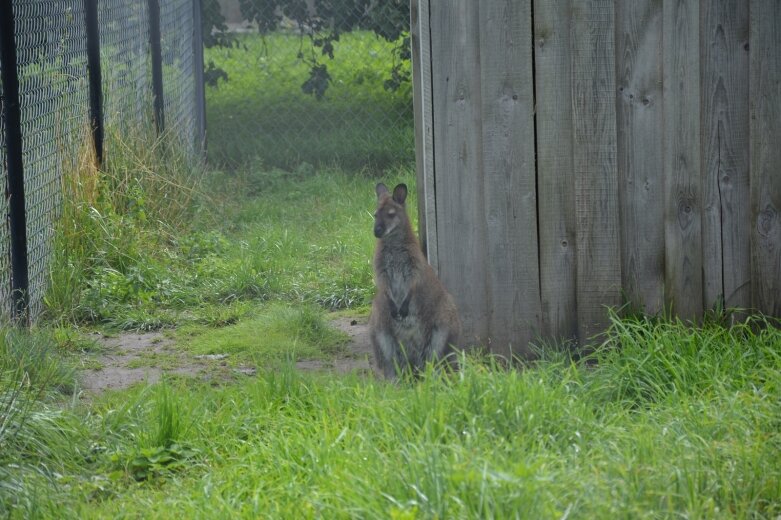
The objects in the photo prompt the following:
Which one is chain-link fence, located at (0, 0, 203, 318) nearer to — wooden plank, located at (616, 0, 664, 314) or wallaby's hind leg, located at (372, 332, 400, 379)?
wallaby's hind leg, located at (372, 332, 400, 379)

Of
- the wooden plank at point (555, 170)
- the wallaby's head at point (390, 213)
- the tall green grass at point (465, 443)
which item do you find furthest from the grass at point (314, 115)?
the tall green grass at point (465, 443)

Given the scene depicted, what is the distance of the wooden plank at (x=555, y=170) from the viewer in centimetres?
583

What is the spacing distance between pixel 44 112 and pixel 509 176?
3.14 metres

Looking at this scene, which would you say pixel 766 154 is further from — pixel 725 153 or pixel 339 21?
pixel 339 21

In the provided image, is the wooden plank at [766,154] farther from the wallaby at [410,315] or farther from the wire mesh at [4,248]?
the wire mesh at [4,248]

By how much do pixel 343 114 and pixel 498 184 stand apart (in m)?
6.70

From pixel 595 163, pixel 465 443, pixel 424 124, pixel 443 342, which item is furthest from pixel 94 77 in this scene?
pixel 465 443

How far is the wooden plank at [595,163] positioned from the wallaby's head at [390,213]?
0.98 meters

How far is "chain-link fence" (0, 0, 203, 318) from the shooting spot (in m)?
6.33

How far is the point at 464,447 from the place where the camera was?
152 inches

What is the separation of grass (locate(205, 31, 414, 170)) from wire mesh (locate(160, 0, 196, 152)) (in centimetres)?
72

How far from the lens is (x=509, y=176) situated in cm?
594

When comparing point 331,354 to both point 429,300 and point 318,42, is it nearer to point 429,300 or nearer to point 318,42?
point 429,300

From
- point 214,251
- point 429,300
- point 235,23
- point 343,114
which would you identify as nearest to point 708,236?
point 429,300
